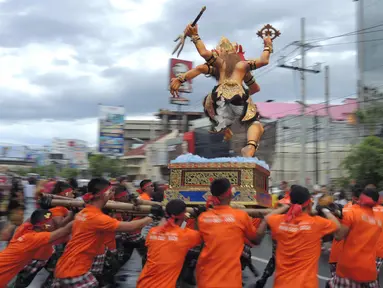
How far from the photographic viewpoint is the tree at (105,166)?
39.0 meters

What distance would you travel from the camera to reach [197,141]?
2248 cm

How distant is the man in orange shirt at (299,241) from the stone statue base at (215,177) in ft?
5.13

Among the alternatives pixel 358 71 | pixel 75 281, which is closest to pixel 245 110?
pixel 75 281

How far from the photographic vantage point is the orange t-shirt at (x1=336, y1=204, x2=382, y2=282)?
4.41m

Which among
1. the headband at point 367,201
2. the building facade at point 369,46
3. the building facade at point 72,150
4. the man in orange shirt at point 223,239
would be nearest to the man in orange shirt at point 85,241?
the man in orange shirt at point 223,239

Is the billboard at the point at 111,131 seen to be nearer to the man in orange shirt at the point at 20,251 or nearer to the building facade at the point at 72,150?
the building facade at the point at 72,150

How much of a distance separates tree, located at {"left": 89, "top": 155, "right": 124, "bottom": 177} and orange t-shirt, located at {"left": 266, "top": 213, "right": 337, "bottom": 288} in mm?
35351

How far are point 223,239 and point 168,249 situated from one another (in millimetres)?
451

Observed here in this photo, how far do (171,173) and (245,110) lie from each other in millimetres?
1312

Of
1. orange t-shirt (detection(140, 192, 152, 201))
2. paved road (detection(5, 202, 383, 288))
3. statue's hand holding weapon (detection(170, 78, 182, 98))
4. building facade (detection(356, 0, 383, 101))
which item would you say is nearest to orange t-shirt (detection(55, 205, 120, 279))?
statue's hand holding weapon (detection(170, 78, 182, 98))

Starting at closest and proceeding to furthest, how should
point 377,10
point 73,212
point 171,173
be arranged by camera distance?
point 73,212, point 171,173, point 377,10

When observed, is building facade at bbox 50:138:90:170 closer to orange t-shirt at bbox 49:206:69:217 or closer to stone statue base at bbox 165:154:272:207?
orange t-shirt at bbox 49:206:69:217

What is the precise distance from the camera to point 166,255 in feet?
12.9

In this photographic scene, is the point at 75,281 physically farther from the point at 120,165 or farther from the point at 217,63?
the point at 120,165
